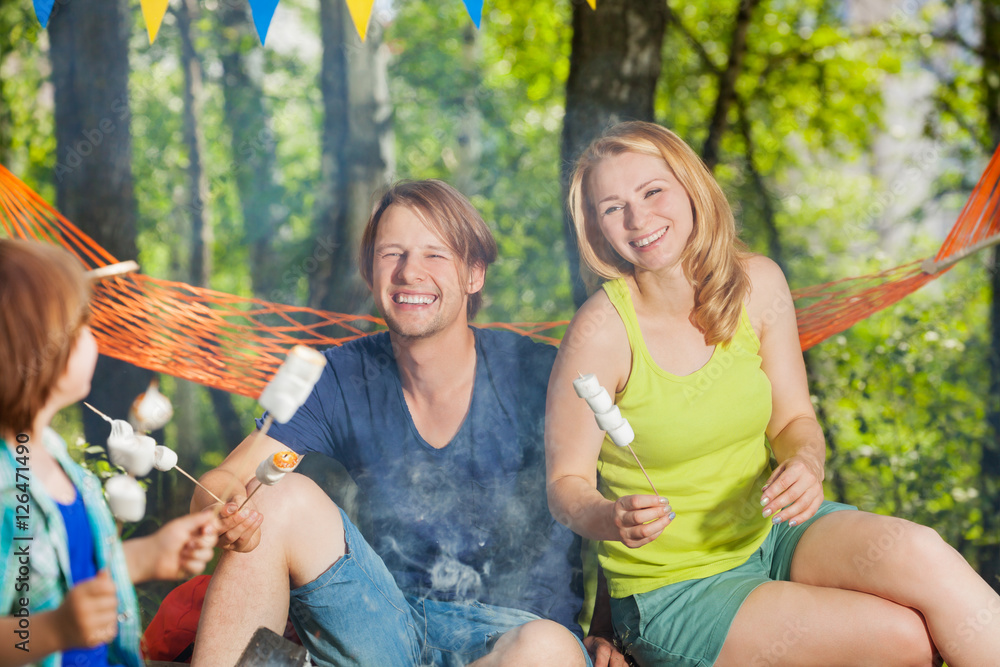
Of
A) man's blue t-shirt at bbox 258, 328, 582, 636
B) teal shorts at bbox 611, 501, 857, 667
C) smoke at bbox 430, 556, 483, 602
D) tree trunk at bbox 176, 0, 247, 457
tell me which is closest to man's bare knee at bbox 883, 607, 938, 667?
teal shorts at bbox 611, 501, 857, 667

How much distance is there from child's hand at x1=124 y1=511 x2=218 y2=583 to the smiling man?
1.33 ft

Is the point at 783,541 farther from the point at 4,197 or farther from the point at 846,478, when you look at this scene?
the point at 846,478

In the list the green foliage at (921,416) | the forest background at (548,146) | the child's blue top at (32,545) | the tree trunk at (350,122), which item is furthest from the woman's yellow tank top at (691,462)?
the tree trunk at (350,122)

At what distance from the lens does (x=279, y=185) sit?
6.71 metres

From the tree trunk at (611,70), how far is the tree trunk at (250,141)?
411 centimetres

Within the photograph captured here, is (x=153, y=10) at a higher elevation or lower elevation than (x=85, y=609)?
higher

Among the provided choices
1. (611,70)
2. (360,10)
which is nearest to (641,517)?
(360,10)

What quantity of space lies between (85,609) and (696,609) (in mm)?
1072

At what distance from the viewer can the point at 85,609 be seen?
96 cm

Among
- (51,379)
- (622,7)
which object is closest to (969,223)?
(622,7)

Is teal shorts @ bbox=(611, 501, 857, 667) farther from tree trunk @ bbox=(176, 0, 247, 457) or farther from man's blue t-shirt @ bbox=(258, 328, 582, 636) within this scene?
tree trunk @ bbox=(176, 0, 247, 457)

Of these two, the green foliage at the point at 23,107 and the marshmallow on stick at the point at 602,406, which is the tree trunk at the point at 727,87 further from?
the green foliage at the point at 23,107

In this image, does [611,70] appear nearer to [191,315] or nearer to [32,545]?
[191,315]

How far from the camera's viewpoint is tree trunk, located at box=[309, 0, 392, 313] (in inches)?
181
